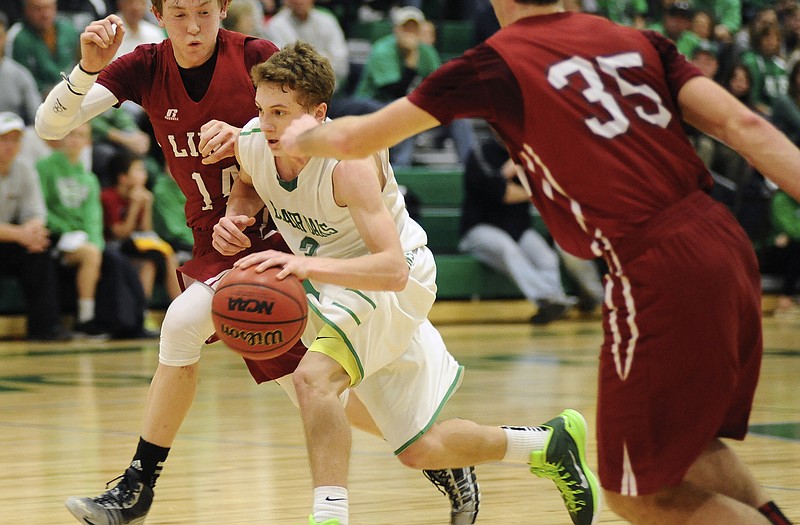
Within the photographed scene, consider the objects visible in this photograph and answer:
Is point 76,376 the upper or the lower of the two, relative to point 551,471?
lower

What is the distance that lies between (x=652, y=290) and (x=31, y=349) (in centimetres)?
776

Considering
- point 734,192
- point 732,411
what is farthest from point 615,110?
point 734,192

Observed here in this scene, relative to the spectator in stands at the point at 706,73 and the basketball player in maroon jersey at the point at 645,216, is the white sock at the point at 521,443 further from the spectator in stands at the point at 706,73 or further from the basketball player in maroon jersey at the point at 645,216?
the spectator in stands at the point at 706,73

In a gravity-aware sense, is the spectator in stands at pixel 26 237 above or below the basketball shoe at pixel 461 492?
below

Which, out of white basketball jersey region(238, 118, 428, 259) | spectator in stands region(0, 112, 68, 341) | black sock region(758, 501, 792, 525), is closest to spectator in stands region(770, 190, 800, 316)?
spectator in stands region(0, 112, 68, 341)

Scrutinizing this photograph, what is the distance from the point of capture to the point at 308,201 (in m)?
3.85

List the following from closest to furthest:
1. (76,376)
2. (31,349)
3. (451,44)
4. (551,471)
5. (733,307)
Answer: (733,307), (551,471), (76,376), (31,349), (451,44)

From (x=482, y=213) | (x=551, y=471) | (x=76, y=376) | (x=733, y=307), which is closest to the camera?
(x=733, y=307)

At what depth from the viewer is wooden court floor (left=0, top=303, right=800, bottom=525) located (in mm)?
4270

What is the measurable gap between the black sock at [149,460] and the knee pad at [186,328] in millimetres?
266

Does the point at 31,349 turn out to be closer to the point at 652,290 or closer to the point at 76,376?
the point at 76,376

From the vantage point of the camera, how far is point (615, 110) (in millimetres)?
2805

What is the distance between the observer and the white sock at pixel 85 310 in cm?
1034

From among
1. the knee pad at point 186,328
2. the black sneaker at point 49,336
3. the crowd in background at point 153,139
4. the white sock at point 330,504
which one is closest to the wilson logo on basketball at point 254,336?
the white sock at point 330,504
